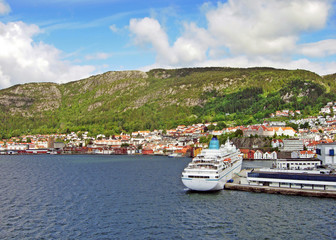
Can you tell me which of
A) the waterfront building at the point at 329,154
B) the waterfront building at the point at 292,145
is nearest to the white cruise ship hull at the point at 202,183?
the waterfront building at the point at 329,154

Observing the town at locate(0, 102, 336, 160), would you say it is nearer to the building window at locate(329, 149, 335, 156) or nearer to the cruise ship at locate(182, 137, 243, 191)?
the building window at locate(329, 149, 335, 156)

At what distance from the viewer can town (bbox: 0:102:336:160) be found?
93.9 meters

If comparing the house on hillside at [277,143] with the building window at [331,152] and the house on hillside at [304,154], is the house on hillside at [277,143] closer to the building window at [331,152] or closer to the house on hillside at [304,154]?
the house on hillside at [304,154]

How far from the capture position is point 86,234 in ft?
85.7

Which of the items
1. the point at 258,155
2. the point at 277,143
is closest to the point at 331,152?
the point at 258,155

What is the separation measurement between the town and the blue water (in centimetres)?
5084

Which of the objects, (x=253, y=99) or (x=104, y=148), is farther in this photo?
(x=253, y=99)

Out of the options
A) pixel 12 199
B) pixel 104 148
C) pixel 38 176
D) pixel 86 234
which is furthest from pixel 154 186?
pixel 104 148

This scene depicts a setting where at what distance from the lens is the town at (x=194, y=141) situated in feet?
308

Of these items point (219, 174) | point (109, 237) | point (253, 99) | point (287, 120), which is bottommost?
point (109, 237)

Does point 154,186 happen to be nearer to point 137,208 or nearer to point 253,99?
point 137,208

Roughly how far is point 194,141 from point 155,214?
94.2 meters

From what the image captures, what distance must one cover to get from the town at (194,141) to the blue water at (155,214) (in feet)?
167

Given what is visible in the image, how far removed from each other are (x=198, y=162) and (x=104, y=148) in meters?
96.3
